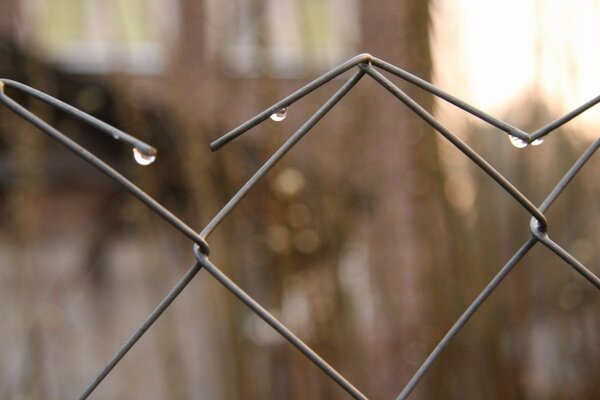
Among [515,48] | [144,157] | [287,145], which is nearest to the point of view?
[144,157]

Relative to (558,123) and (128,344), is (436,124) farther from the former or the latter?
(128,344)

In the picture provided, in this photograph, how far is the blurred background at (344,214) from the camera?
2672 millimetres

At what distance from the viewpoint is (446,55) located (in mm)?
2748

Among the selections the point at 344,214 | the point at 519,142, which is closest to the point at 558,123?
the point at 519,142

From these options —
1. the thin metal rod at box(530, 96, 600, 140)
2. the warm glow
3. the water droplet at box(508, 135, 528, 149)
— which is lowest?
the water droplet at box(508, 135, 528, 149)

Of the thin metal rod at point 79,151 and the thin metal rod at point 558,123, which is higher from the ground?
the thin metal rod at point 558,123

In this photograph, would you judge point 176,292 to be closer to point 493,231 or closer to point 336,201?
point 336,201

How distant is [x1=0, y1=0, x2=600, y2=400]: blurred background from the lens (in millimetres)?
2672

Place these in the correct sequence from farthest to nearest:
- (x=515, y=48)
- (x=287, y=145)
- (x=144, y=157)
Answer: (x=515, y=48), (x=287, y=145), (x=144, y=157)

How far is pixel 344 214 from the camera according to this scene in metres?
2.80

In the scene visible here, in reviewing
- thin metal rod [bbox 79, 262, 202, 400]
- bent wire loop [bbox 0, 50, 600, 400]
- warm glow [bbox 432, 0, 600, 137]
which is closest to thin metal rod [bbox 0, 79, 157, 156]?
bent wire loop [bbox 0, 50, 600, 400]

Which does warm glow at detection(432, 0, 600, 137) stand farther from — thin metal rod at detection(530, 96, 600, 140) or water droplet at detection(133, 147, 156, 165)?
water droplet at detection(133, 147, 156, 165)

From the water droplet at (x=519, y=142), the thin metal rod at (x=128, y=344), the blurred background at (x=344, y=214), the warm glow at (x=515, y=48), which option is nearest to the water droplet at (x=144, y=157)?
the thin metal rod at (x=128, y=344)

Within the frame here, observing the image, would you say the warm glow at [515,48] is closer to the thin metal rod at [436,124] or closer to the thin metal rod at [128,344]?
the thin metal rod at [436,124]
